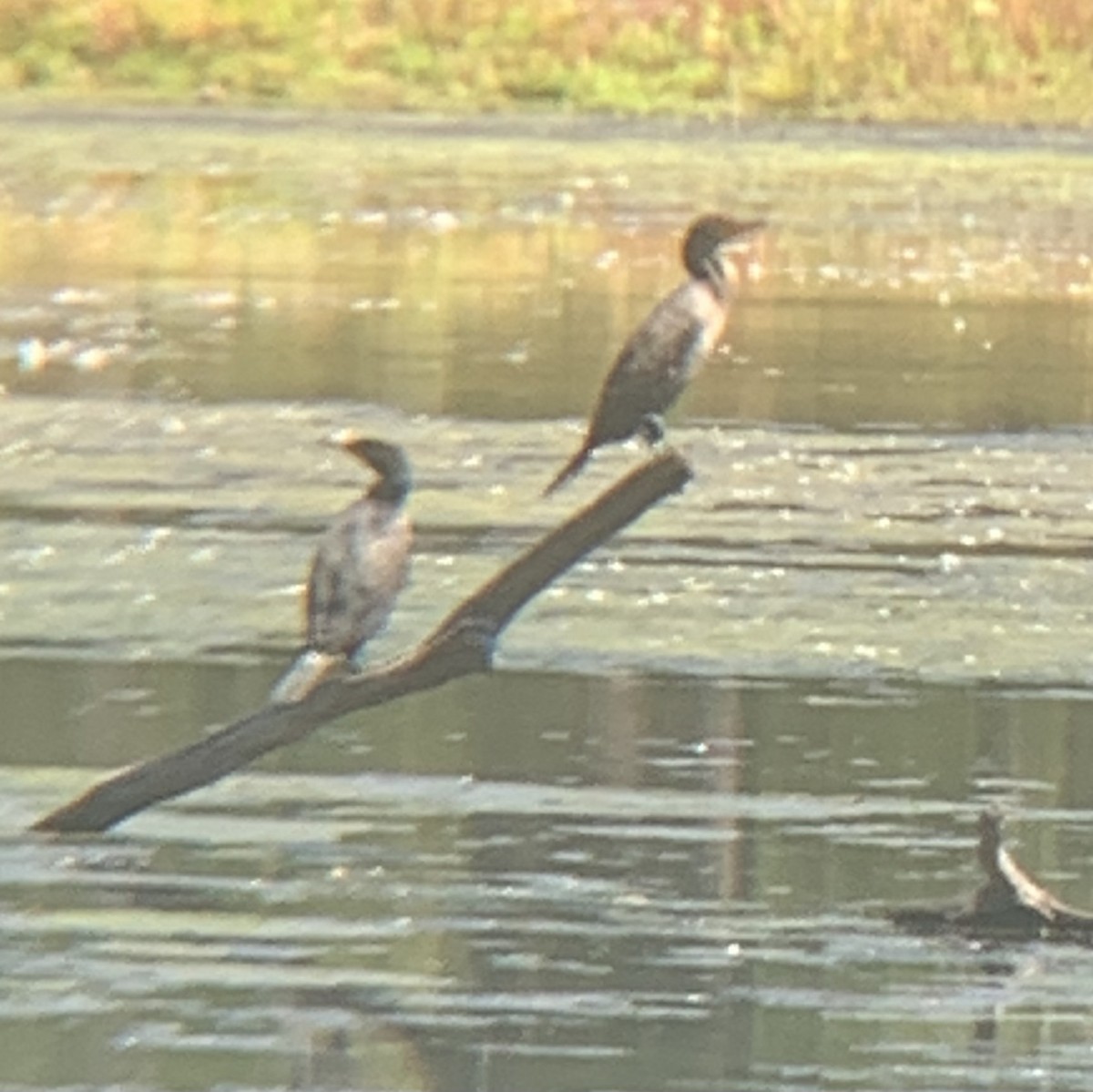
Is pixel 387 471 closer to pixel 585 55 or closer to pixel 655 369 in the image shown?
pixel 655 369

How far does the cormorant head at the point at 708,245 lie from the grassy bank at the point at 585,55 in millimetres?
26402

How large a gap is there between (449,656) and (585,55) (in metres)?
31.8

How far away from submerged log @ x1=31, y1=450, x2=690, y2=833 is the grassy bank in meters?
29.9

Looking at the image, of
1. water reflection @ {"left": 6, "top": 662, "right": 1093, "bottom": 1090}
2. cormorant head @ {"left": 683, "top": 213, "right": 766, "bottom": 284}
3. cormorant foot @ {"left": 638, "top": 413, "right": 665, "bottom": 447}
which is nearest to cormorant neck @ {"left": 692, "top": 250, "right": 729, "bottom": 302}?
cormorant head @ {"left": 683, "top": 213, "right": 766, "bottom": 284}

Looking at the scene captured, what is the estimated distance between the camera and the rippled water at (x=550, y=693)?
7445 mm

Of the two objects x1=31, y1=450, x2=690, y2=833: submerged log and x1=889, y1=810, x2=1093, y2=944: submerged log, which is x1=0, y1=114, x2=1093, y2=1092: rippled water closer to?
x1=889, y1=810, x2=1093, y2=944: submerged log

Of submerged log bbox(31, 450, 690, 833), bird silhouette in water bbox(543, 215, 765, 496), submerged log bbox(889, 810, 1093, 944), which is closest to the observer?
submerged log bbox(889, 810, 1093, 944)

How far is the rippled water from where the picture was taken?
24.4ft

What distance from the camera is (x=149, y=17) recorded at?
40.8 meters

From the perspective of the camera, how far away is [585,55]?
3988 cm

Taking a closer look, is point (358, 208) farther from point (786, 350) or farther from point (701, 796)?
point (701, 796)

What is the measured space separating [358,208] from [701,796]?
1993 cm

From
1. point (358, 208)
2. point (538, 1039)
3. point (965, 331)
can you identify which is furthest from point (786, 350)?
point (538, 1039)

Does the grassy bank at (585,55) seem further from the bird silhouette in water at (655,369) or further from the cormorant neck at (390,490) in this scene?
the cormorant neck at (390,490)
